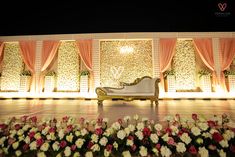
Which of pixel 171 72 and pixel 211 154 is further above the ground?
pixel 171 72

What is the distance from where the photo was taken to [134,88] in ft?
18.3

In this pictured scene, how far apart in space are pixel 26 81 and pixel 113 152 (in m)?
7.20

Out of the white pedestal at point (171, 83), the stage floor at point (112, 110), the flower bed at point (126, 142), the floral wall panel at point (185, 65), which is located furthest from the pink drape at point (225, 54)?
the flower bed at point (126, 142)

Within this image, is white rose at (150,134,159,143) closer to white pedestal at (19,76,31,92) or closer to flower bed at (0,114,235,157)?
flower bed at (0,114,235,157)

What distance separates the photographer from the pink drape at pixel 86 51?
7.33 metres

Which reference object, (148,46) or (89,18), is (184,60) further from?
(89,18)

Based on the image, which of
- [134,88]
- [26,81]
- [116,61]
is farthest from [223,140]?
[26,81]

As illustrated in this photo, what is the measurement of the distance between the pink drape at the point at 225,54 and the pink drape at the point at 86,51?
594cm

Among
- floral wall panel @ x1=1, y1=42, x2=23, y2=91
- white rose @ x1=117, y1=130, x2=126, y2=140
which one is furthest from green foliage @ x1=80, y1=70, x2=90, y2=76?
white rose @ x1=117, y1=130, x2=126, y2=140

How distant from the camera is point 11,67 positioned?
A: 303 inches

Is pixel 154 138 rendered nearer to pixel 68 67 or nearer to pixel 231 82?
pixel 68 67

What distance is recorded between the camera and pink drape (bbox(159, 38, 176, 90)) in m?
7.11

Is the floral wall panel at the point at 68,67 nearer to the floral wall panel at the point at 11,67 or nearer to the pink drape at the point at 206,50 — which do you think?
the floral wall panel at the point at 11,67

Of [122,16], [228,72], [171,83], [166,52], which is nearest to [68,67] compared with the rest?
[122,16]
